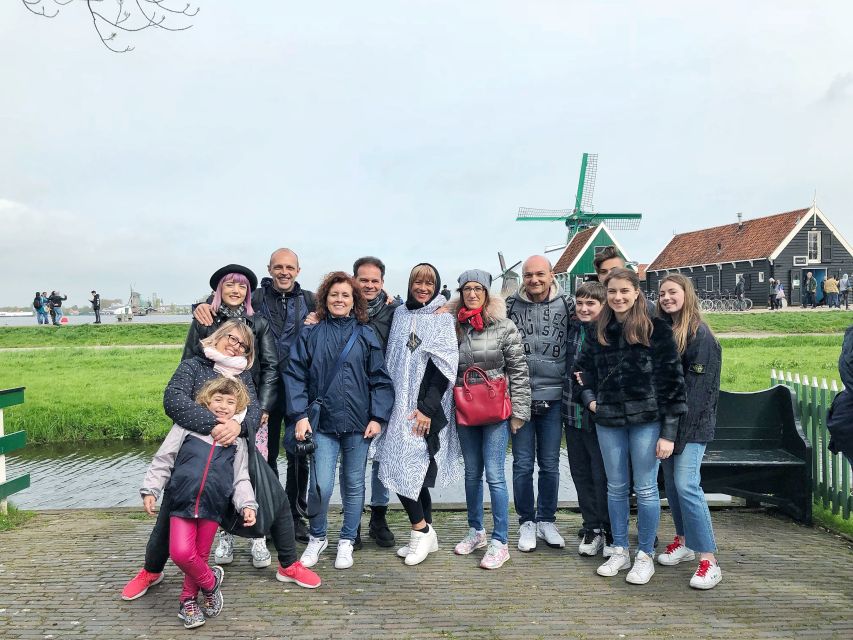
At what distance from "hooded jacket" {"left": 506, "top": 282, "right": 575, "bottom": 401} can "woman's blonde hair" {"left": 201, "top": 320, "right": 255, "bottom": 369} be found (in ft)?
6.09

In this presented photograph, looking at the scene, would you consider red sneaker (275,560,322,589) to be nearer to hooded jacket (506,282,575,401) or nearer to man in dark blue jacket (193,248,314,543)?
man in dark blue jacket (193,248,314,543)

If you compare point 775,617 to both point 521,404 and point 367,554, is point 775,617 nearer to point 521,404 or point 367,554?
point 521,404

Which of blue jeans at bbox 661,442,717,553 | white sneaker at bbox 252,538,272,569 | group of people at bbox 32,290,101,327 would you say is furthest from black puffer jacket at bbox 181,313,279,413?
group of people at bbox 32,290,101,327

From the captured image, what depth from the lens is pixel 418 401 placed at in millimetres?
4391

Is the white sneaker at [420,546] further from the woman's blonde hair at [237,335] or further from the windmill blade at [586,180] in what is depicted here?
the windmill blade at [586,180]

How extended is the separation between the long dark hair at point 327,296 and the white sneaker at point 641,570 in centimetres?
236

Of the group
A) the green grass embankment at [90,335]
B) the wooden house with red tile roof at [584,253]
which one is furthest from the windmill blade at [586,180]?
the green grass embankment at [90,335]

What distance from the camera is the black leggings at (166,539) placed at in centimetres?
370

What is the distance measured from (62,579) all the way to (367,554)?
1958mm

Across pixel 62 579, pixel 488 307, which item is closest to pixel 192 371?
pixel 62 579

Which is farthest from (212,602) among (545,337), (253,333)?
(545,337)

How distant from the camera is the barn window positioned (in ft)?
121

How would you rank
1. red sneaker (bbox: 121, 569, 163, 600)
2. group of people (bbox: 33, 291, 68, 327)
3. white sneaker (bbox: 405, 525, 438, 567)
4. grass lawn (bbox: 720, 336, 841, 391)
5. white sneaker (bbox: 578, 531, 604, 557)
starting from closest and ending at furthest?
1. red sneaker (bbox: 121, 569, 163, 600)
2. white sneaker (bbox: 405, 525, 438, 567)
3. white sneaker (bbox: 578, 531, 604, 557)
4. grass lawn (bbox: 720, 336, 841, 391)
5. group of people (bbox: 33, 291, 68, 327)

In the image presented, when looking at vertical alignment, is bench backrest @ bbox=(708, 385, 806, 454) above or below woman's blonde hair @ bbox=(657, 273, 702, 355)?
below
